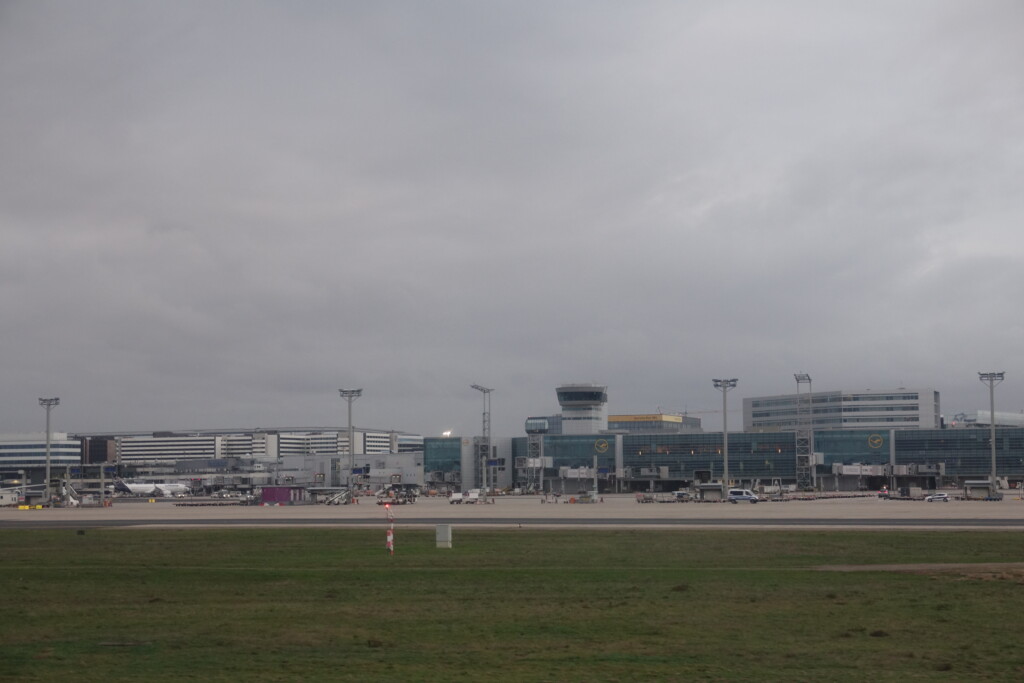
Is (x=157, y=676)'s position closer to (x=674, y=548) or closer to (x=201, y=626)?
(x=201, y=626)

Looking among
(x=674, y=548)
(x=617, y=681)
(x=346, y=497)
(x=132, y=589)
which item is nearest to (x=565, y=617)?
(x=617, y=681)

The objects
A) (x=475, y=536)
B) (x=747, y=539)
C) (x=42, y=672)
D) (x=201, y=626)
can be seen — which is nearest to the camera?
(x=42, y=672)

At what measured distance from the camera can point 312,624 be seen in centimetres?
2567

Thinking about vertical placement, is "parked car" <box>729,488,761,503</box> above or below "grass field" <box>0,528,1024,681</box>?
below

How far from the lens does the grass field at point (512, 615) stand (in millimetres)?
19719

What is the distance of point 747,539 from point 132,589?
3439 cm

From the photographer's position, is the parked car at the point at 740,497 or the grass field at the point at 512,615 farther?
the parked car at the point at 740,497

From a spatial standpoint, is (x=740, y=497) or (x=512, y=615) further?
(x=740, y=497)

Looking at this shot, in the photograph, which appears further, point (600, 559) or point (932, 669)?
point (600, 559)

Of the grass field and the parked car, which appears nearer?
the grass field

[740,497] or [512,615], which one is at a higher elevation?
[512,615]

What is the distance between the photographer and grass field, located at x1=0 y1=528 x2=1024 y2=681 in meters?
19.7

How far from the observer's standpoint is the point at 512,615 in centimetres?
2698

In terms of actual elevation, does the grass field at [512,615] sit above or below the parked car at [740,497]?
above
